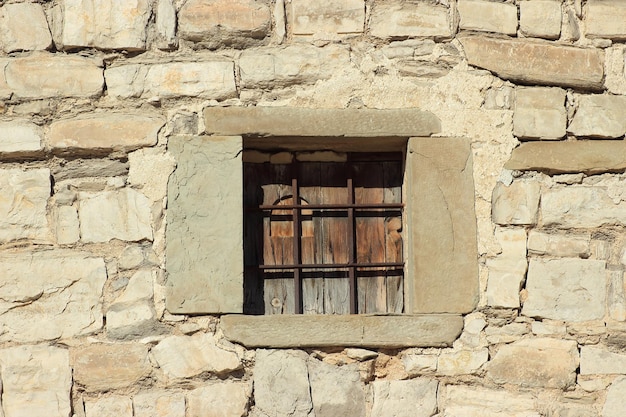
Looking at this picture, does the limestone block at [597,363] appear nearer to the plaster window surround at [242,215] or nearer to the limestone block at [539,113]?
the plaster window surround at [242,215]

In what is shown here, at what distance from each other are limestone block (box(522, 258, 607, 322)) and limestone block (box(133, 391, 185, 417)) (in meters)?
1.42

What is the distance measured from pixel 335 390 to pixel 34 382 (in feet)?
3.83

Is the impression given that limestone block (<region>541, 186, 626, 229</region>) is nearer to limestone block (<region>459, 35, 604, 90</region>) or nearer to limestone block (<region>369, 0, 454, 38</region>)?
limestone block (<region>459, 35, 604, 90</region>)

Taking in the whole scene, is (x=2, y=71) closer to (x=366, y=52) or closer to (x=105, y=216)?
(x=105, y=216)

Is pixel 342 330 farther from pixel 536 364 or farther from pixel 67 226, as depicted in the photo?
pixel 67 226

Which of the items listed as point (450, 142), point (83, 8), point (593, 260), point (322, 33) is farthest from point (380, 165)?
point (83, 8)

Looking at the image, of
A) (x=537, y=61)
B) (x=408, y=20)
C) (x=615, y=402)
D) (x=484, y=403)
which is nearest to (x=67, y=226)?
(x=408, y=20)

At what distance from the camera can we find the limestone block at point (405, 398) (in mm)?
3592

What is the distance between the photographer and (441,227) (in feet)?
12.1

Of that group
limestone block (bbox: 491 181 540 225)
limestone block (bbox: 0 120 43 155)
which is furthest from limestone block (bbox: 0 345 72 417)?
limestone block (bbox: 491 181 540 225)

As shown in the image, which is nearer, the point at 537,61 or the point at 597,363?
the point at 597,363

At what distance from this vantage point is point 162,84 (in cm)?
366

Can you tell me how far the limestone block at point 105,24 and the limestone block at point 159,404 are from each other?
1.39 m

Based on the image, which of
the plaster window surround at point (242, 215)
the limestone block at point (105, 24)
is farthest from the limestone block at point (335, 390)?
the limestone block at point (105, 24)
